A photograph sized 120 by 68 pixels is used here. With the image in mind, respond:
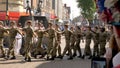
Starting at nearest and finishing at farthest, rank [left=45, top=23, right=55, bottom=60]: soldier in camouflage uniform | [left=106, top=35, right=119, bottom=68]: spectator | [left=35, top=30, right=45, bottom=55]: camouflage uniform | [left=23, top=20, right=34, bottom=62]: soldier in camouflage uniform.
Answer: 1. [left=106, top=35, right=119, bottom=68]: spectator
2. [left=23, top=20, right=34, bottom=62]: soldier in camouflage uniform
3. [left=45, top=23, right=55, bottom=60]: soldier in camouflage uniform
4. [left=35, top=30, right=45, bottom=55]: camouflage uniform

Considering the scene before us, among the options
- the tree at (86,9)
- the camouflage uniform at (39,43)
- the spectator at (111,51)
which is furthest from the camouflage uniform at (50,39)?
the tree at (86,9)

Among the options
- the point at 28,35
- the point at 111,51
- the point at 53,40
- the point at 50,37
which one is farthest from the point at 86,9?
the point at 111,51

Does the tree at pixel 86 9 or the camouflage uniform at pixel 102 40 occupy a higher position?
the camouflage uniform at pixel 102 40

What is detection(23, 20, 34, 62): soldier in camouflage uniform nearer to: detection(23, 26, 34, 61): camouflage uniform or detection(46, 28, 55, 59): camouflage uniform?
detection(23, 26, 34, 61): camouflage uniform

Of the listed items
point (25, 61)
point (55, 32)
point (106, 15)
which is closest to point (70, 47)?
point (55, 32)

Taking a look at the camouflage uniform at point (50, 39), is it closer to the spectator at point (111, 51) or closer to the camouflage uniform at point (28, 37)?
the camouflage uniform at point (28, 37)

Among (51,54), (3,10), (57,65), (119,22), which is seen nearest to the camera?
(119,22)

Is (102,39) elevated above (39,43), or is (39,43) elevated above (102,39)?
(102,39)

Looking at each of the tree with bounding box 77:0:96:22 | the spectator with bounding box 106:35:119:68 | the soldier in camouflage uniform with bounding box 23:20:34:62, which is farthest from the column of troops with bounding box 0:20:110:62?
the tree with bounding box 77:0:96:22

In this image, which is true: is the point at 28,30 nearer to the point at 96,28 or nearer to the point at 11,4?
the point at 96,28

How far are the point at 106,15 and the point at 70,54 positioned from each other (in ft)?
45.7

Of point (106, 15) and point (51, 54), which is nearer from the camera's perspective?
point (106, 15)

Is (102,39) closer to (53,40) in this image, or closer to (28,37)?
(53,40)

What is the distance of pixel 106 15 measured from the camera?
68.9 inches
